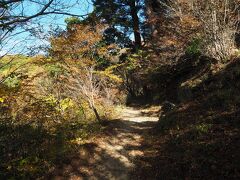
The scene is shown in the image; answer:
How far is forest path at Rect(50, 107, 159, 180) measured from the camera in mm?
7855

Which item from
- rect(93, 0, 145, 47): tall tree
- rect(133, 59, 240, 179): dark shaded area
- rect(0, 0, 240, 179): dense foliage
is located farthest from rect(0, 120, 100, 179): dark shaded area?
rect(93, 0, 145, 47): tall tree

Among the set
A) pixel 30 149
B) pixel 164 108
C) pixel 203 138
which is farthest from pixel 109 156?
pixel 164 108

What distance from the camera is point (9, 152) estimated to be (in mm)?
8297

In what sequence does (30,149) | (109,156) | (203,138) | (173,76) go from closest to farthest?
(203,138) → (30,149) → (109,156) → (173,76)

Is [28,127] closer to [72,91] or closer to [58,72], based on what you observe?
[72,91]

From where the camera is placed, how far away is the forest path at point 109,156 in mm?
7855

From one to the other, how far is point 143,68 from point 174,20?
21.3 ft

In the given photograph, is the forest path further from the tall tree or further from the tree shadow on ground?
the tall tree

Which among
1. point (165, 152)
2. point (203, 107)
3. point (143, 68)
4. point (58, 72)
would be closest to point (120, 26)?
point (143, 68)

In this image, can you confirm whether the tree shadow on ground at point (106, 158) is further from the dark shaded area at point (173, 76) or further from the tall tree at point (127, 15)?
the tall tree at point (127, 15)

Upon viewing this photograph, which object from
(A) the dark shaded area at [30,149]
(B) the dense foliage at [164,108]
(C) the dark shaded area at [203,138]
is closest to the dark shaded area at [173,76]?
(B) the dense foliage at [164,108]

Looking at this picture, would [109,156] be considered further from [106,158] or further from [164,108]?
[164,108]

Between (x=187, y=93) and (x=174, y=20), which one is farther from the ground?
(x=174, y=20)

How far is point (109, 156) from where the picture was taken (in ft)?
30.2
